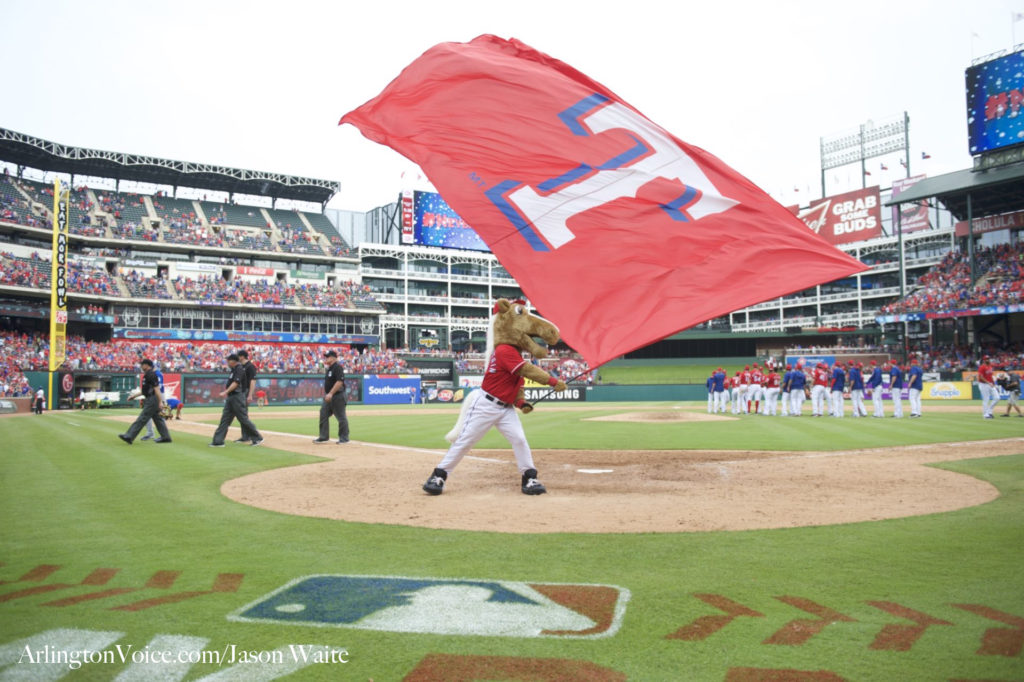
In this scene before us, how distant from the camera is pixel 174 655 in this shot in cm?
307

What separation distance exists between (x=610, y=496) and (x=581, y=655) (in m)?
4.76

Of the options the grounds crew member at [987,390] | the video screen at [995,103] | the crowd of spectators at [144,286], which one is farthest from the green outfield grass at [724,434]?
the crowd of spectators at [144,286]

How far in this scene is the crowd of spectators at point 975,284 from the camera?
157 ft

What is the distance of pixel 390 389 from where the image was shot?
2003 inches

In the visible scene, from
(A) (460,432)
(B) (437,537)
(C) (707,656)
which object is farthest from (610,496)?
(C) (707,656)

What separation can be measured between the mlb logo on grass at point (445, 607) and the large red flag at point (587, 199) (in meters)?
3.03

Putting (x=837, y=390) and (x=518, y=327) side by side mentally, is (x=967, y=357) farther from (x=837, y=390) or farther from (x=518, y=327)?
(x=518, y=327)

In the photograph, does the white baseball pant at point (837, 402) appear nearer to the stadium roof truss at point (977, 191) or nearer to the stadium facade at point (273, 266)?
the stadium roof truss at point (977, 191)

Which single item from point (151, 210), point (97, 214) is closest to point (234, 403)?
point (97, 214)

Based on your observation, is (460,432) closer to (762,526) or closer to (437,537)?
(437,537)

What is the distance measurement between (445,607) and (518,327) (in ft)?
15.7

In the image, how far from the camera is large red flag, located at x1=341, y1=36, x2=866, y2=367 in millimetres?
7309

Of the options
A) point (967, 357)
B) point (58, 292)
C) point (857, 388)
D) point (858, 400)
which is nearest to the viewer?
point (857, 388)

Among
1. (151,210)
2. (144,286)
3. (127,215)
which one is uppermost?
(151,210)
